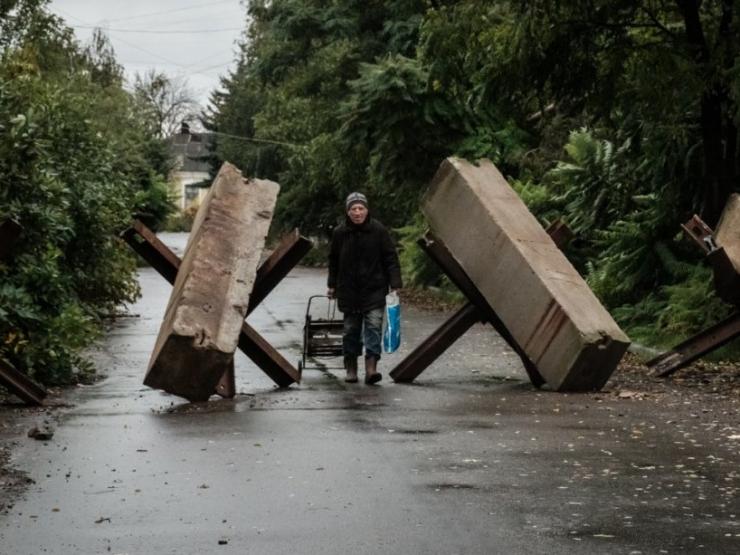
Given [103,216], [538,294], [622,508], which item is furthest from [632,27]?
[622,508]

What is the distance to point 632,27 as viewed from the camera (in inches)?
711

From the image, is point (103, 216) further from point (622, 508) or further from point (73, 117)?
point (622, 508)

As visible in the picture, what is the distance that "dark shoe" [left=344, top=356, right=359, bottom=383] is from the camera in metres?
15.2

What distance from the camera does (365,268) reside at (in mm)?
15180

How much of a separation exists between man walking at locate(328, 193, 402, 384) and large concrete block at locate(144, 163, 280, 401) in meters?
0.90

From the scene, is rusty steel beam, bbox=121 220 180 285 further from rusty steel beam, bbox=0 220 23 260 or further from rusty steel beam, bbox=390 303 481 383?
rusty steel beam, bbox=390 303 481 383

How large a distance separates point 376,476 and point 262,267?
5.34 meters

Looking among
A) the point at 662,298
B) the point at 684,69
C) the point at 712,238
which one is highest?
the point at 684,69

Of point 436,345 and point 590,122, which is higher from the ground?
point 590,122

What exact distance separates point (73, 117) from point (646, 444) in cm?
1375

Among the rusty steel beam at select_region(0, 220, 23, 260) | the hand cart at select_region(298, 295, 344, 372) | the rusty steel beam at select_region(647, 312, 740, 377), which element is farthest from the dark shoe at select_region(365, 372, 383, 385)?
the rusty steel beam at select_region(0, 220, 23, 260)

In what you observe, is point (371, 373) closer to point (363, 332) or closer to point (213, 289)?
point (363, 332)

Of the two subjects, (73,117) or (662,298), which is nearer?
(662,298)

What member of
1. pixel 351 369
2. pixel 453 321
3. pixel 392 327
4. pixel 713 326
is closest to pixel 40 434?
pixel 351 369
